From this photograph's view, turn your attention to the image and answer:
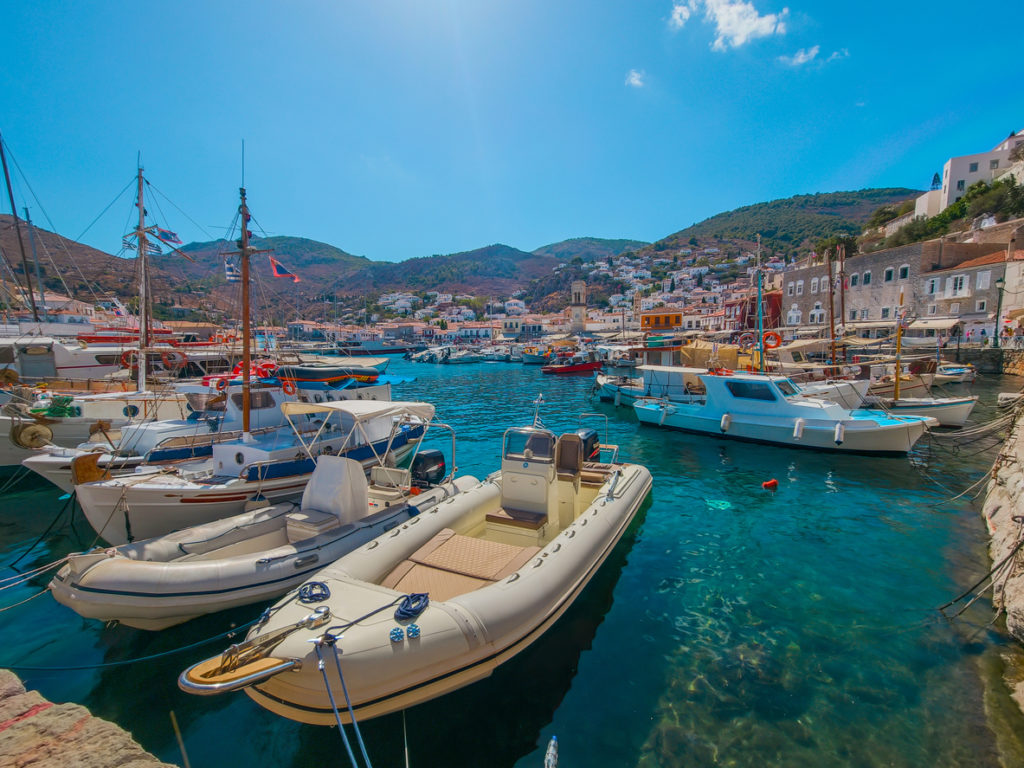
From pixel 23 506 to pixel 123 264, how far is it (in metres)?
111

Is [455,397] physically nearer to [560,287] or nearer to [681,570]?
[681,570]

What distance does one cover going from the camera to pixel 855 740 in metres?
4.42

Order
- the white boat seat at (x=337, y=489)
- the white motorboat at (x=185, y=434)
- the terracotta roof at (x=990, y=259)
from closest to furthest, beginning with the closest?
the white boat seat at (x=337, y=489), the white motorboat at (x=185, y=434), the terracotta roof at (x=990, y=259)

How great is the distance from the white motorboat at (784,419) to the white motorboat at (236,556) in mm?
12368

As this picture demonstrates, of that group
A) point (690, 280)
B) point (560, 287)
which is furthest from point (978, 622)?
point (560, 287)

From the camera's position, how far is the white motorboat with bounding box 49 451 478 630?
5535mm

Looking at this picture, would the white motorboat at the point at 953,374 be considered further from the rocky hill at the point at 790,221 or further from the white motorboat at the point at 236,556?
the rocky hill at the point at 790,221

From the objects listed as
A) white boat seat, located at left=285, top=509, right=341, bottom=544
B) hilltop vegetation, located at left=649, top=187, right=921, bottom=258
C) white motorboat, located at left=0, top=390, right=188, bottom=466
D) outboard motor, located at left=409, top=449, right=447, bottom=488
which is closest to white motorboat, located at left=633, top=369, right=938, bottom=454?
outboard motor, located at left=409, top=449, right=447, bottom=488

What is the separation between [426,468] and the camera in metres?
11.6

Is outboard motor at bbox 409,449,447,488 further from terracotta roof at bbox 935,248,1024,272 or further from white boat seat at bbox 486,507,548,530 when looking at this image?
terracotta roof at bbox 935,248,1024,272

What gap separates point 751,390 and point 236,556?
1688 cm

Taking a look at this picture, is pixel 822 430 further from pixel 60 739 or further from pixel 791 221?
pixel 791 221

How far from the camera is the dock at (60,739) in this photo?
308 cm

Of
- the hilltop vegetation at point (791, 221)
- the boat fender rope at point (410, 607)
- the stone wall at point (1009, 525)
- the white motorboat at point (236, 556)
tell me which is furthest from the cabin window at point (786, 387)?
the hilltop vegetation at point (791, 221)
